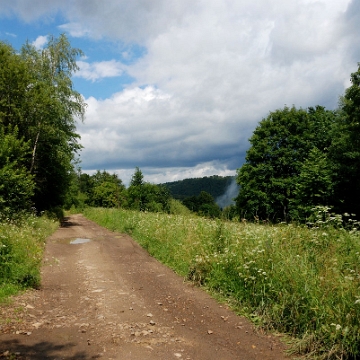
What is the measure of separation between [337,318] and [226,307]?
2.45 metres

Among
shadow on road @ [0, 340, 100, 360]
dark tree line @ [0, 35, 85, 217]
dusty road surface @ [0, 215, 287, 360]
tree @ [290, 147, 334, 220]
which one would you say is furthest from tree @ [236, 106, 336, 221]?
shadow on road @ [0, 340, 100, 360]

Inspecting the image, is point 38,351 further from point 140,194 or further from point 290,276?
point 140,194

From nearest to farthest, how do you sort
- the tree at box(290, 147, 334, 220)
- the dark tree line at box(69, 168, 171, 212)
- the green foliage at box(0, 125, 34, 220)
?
the green foliage at box(0, 125, 34, 220)
the tree at box(290, 147, 334, 220)
the dark tree line at box(69, 168, 171, 212)

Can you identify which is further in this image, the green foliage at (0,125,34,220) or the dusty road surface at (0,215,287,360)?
the green foliage at (0,125,34,220)

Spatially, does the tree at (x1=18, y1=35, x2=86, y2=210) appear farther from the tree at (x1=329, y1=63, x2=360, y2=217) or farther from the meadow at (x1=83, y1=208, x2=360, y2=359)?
the tree at (x1=329, y1=63, x2=360, y2=217)

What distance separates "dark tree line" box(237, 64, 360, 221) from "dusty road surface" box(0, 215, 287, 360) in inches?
974

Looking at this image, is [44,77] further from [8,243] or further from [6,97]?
[8,243]

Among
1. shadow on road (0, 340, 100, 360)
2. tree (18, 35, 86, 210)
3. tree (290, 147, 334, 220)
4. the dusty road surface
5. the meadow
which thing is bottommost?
the dusty road surface

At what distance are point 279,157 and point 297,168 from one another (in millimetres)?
2391

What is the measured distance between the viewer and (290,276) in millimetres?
5516

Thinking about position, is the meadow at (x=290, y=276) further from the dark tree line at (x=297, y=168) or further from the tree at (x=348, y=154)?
the dark tree line at (x=297, y=168)

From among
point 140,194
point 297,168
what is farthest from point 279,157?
point 140,194

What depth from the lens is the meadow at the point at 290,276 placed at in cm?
445

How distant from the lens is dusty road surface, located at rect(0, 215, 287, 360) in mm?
4613
